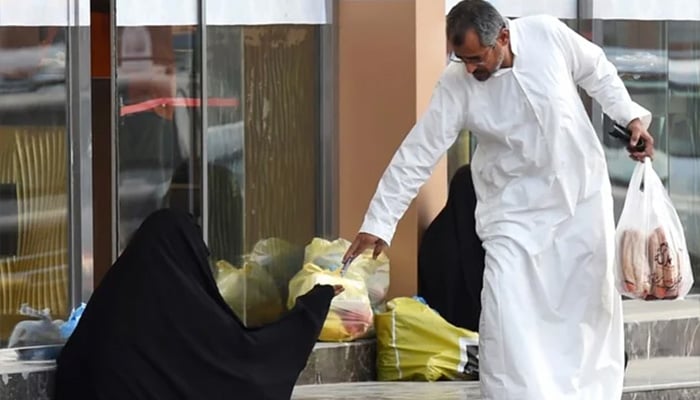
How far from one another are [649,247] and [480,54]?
984 millimetres

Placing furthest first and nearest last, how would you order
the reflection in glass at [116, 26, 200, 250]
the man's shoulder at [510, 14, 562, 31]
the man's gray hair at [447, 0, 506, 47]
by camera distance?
the reflection in glass at [116, 26, 200, 250]
the man's shoulder at [510, 14, 562, 31]
the man's gray hair at [447, 0, 506, 47]

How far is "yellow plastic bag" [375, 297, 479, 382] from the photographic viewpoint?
8.30 meters

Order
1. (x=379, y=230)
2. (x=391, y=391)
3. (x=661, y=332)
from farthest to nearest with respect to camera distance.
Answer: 1. (x=661, y=332)
2. (x=391, y=391)
3. (x=379, y=230)

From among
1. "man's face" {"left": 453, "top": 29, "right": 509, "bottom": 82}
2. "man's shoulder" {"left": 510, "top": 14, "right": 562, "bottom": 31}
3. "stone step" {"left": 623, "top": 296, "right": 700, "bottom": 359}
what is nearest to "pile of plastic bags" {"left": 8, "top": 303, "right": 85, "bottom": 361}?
"man's face" {"left": 453, "top": 29, "right": 509, "bottom": 82}

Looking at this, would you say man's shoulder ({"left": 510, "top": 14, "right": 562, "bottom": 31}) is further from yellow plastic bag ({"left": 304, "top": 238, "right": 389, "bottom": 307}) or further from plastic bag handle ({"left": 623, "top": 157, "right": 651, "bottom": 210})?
yellow plastic bag ({"left": 304, "top": 238, "right": 389, "bottom": 307})

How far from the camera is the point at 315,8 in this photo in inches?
354

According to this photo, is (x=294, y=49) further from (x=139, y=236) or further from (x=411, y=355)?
(x=139, y=236)

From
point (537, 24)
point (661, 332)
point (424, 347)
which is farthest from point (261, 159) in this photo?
point (537, 24)

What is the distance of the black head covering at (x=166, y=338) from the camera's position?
6.76 meters

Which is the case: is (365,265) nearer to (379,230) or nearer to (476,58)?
(379,230)

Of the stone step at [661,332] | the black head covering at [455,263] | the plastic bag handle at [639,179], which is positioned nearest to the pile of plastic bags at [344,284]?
the black head covering at [455,263]

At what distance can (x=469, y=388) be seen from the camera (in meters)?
8.09

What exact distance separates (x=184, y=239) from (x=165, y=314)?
30 centimetres

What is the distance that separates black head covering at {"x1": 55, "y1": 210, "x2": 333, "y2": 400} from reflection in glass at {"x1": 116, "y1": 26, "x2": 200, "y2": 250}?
1.22m
